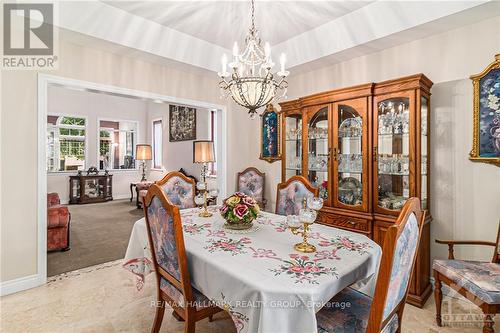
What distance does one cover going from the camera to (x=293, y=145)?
3551 millimetres

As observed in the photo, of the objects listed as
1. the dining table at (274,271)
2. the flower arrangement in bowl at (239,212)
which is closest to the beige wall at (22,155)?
the dining table at (274,271)

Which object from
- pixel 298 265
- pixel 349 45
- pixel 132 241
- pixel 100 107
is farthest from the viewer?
pixel 100 107

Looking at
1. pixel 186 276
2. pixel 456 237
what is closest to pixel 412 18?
pixel 456 237

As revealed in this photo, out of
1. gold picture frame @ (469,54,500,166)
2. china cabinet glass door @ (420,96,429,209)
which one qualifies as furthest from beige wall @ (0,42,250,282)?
gold picture frame @ (469,54,500,166)

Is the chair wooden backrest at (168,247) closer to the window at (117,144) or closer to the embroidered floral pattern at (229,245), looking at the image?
the embroidered floral pattern at (229,245)

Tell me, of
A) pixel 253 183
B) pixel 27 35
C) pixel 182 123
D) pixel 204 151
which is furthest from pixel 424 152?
pixel 182 123

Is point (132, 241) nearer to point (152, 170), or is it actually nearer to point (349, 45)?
point (349, 45)

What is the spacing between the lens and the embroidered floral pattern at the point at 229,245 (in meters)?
1.53

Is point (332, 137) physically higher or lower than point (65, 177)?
higher

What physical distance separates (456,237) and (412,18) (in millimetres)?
2058

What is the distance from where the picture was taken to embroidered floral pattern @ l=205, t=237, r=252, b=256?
153cm

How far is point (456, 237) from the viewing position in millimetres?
2496

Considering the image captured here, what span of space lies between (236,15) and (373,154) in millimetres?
2013

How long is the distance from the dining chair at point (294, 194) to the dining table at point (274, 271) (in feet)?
1.75
